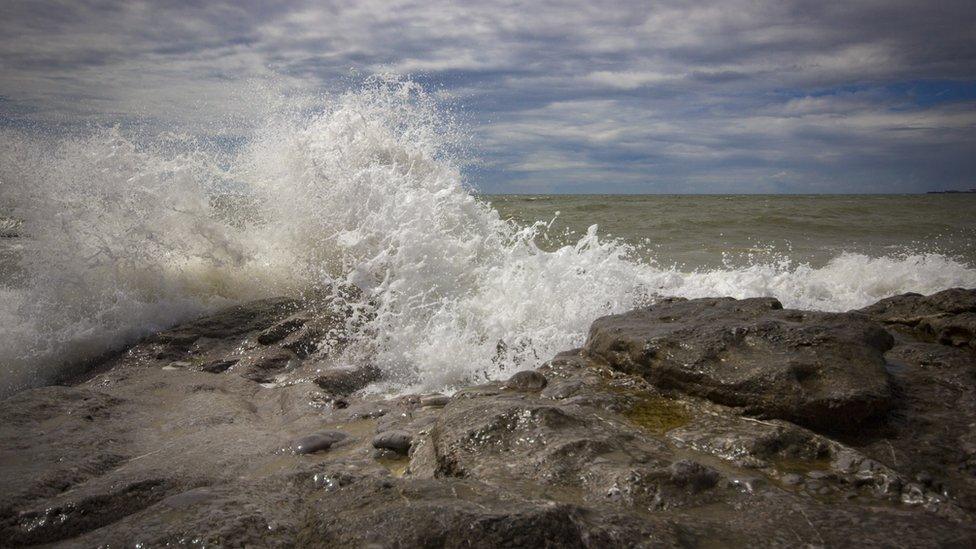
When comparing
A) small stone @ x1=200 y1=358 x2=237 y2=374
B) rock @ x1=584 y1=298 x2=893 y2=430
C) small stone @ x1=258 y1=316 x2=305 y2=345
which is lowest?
small stone @ x1=200 y1=358 x2=237 y2=374

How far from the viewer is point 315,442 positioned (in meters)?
3.79

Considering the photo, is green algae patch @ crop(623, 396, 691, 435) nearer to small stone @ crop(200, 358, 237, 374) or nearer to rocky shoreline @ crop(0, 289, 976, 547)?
rocky shoreline @ crop(0, 289, 976, 547)

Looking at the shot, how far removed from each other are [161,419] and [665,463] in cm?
346

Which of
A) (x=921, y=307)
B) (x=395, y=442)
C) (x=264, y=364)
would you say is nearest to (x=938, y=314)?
(x=921, y=307)

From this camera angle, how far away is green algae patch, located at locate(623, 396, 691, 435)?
348 cm

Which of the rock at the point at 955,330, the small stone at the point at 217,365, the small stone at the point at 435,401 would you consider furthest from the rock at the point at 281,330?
the rock at the point at 955,330

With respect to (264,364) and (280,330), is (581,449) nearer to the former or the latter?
(264,364)

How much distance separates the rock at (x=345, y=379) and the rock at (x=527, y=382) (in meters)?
1.56

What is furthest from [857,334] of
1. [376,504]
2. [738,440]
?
[376,504]

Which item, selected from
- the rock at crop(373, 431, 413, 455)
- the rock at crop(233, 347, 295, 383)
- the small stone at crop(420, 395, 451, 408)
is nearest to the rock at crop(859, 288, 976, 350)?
the small stone at crop(420, 395, 451, 408)

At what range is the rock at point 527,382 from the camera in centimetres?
424

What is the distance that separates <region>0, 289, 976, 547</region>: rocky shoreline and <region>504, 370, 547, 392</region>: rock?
1 cm

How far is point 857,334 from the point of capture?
3803 mm

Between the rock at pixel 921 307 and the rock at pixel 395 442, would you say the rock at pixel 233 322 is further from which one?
the rock at pixel 921 307
